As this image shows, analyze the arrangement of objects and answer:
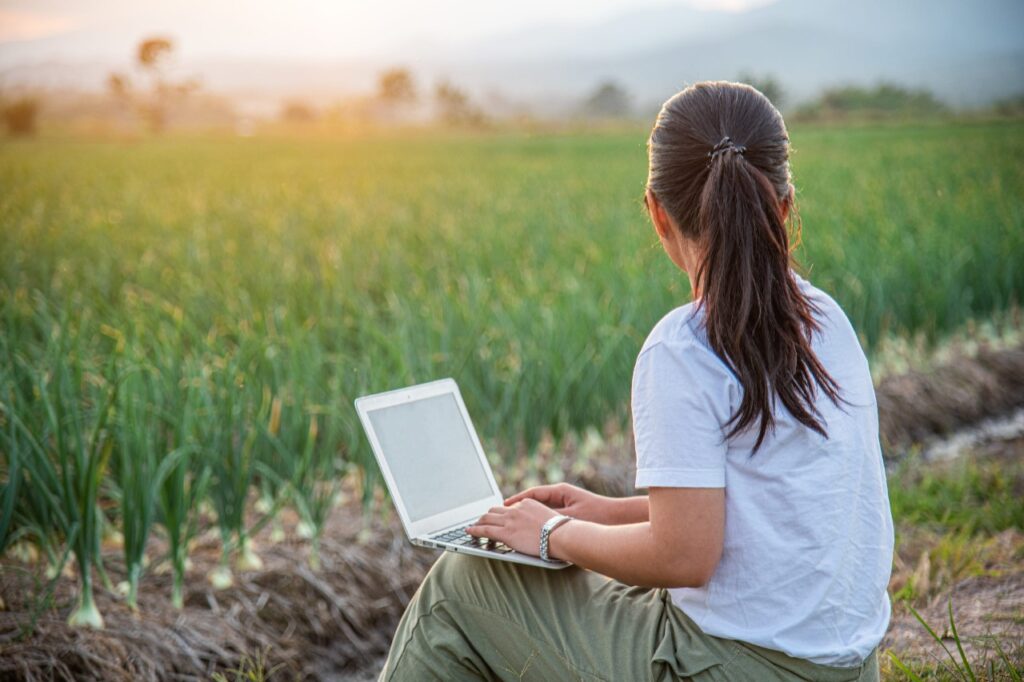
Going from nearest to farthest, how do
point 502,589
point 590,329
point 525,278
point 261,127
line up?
point 502,589
point 590,329
point 525,278
point 261,127

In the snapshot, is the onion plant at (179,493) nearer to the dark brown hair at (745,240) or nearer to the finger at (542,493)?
the finger at (542,493)

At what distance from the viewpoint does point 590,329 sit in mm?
3143

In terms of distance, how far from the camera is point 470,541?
50.5 inches

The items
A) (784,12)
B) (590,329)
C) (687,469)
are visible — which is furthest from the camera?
(784,12)

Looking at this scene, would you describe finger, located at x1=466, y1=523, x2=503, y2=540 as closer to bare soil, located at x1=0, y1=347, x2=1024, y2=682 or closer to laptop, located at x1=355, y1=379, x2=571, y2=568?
laptop, located at x1=355, y1=379, x2=571, y2=568

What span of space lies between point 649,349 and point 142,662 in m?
1.29

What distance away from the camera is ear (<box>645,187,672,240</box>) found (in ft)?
3.84

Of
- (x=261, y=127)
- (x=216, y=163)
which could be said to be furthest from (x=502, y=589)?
(x=261, y=127)

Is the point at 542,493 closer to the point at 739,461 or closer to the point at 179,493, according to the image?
the point at 739,461

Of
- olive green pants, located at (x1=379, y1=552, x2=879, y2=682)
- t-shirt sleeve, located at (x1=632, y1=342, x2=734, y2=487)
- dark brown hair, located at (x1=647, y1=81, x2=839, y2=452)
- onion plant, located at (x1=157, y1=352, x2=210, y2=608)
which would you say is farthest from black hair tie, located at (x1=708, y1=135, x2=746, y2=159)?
onion plant, located at (x1=157, y1=352, x2=210, y2=608)

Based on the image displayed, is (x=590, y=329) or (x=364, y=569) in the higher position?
(x=590, y=329)

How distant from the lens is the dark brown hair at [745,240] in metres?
1.05

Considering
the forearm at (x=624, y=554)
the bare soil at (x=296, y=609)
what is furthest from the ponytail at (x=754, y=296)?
the bare soil at (x=296, y=609)

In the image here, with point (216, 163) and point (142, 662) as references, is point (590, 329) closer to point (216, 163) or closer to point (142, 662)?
point (142, 662)
